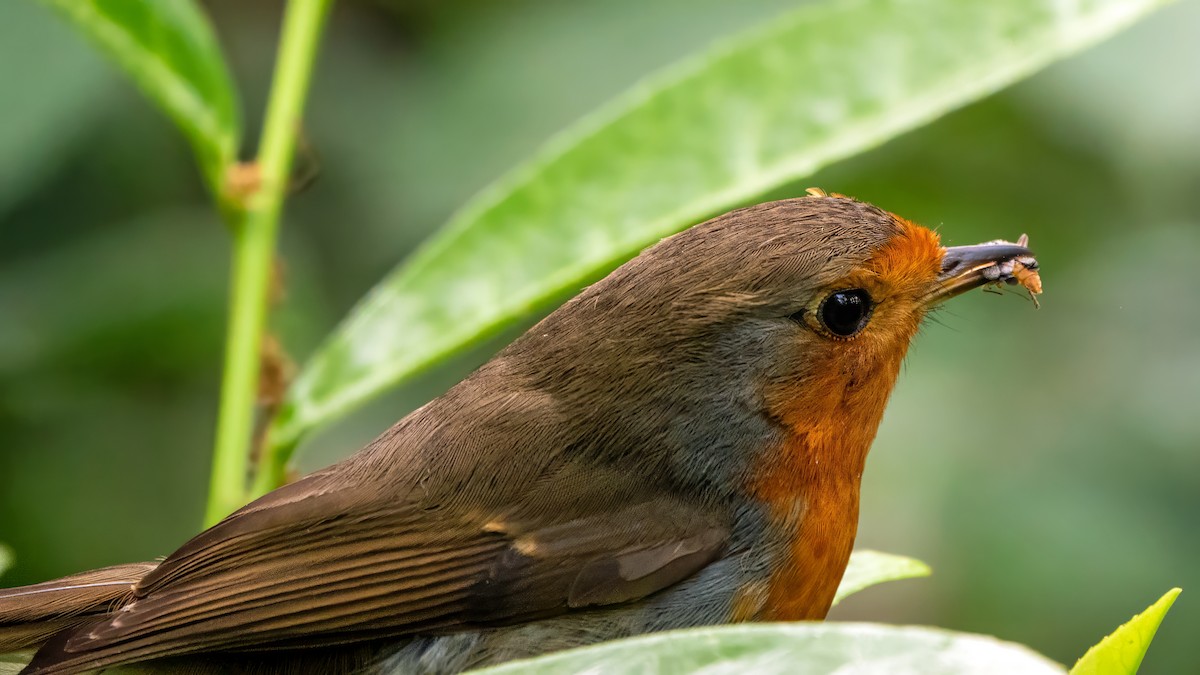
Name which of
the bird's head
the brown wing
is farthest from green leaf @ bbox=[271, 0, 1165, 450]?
the brown wing

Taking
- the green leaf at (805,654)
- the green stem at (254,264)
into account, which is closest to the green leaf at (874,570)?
the green leaf at (805,654)

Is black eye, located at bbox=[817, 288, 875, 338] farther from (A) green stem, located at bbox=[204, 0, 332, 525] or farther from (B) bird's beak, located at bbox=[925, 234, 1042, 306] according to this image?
(A) green stem, located at bbox=[204, 0, 332, 525]

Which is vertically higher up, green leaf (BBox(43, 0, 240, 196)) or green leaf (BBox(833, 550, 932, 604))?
green leaf (BBox(43, 0, 240, 196))

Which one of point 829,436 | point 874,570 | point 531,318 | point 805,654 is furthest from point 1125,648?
point 531,318

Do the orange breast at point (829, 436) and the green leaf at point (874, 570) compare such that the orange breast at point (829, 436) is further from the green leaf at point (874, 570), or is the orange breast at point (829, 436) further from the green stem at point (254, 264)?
the green stem at point (254, 264)

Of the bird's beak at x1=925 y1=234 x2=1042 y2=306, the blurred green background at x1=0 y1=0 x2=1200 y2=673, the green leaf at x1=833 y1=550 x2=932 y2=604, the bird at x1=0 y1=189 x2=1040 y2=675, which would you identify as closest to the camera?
the green leaf at x1=833 y1=550 x2=932 y2=604

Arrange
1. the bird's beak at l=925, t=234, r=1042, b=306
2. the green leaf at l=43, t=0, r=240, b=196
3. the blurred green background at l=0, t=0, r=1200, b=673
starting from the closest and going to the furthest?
the green leaf at l=43, t=0, r=240, b=196, the bird's beak at l=925, t=234, r=1042, b=306, the blurred green background at l=0, t=0, r=1200, b=673
